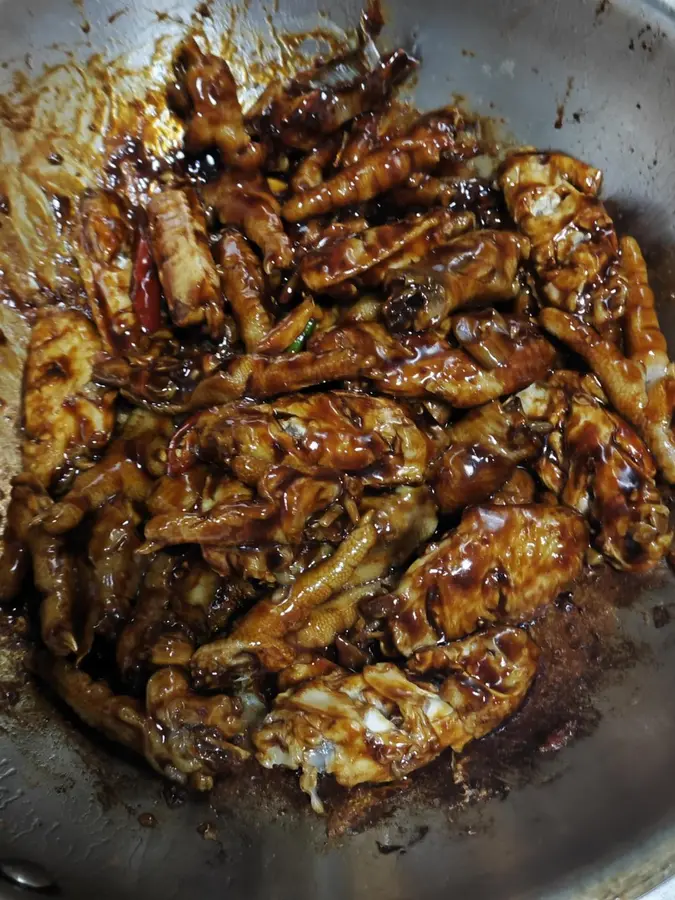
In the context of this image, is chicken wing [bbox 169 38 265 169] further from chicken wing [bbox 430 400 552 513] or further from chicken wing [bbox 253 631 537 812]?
chicken wing [bbox 253 631 537 812]

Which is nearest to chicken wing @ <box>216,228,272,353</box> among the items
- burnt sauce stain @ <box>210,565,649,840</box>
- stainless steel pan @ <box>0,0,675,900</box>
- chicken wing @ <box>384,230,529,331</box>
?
chicken wing @ <box>384,230,529,331</box>

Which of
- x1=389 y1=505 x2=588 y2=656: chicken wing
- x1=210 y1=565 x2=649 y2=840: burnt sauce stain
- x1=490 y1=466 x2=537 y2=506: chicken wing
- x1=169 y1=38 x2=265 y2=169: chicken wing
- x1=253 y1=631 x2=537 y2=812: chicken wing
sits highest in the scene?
x1=169 y1=38 x2=265 y2=169: chicken wing

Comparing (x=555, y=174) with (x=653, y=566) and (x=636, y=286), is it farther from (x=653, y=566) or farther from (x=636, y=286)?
(x=653, y=566)

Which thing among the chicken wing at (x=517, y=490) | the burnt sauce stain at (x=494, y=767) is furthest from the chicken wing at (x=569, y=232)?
the burnt sauce stain at (x=494, y=767)

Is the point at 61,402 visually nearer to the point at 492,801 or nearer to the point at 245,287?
the point at 245,287

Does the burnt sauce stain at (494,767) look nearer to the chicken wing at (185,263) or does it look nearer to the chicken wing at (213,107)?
the chicken wing at (185,263)

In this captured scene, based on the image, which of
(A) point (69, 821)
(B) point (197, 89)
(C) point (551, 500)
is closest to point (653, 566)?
(C) point (551, 500)

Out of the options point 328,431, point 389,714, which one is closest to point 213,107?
A: point 328,431
